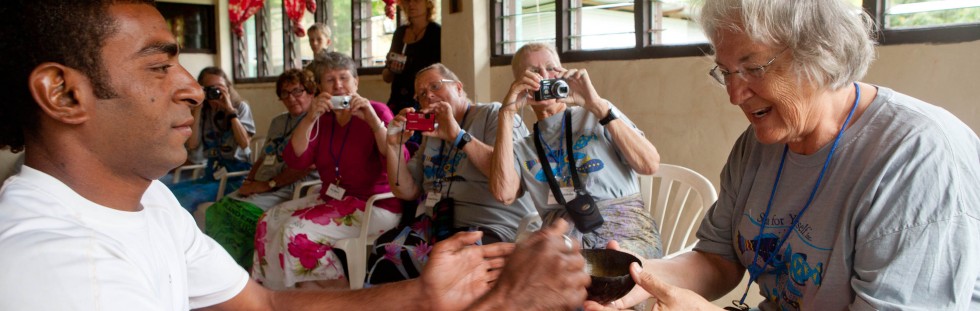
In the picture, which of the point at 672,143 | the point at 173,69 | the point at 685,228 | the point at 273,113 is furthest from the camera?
the point at 273,113

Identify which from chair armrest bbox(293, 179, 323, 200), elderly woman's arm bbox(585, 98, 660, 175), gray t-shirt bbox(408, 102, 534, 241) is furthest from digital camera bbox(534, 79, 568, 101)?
chair armrest bbox(293, 179, 323, 200)

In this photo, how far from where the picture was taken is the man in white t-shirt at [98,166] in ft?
3.06

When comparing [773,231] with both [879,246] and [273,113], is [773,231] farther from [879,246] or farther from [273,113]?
[273,113]

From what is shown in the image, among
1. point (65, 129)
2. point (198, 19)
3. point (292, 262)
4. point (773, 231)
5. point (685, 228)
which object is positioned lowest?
point (292, 262)

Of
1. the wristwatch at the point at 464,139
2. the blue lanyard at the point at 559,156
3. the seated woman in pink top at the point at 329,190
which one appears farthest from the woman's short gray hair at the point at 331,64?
the blue lanyard at the point at 559,156

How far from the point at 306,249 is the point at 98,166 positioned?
221 cm

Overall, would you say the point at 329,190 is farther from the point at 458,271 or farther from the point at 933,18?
the point at 933,18

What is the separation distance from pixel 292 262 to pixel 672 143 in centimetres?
176

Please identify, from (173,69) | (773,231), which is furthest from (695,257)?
(173,69)

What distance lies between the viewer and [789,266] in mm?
1410

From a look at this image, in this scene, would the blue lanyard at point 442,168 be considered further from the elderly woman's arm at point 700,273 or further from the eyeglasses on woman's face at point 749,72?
the eyeglasses on woman's face at point 749,72

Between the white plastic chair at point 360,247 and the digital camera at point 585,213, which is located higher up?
the digital camera at point 585,213

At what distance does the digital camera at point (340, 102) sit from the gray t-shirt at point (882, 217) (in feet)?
7.43

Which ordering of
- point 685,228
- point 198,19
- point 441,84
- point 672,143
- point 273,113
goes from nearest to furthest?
point 685,228, point 441,84, point 672,143, point 273,113, point 198,19
